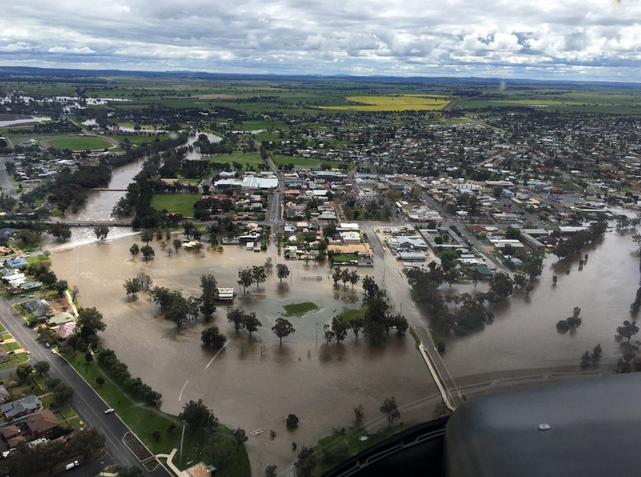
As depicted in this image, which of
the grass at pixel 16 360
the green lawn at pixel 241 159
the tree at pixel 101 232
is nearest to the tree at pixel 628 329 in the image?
the grass at pixel 16 360

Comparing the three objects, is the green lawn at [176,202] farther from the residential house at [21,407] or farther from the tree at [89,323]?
the residential house at [21,407]

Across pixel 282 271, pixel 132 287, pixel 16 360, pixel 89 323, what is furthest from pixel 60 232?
pixel 282 271

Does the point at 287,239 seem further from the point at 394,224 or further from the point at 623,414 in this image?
the point at 623,414

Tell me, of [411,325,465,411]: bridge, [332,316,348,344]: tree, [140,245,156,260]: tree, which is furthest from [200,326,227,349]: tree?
[140,245,156,260]: tree

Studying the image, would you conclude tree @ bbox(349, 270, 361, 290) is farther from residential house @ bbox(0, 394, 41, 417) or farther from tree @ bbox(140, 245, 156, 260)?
residential house @ bbox(0, 394, 41, 417)

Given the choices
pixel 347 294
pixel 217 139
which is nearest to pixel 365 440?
pixel 347 294

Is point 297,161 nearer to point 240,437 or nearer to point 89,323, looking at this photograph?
point 89,323
